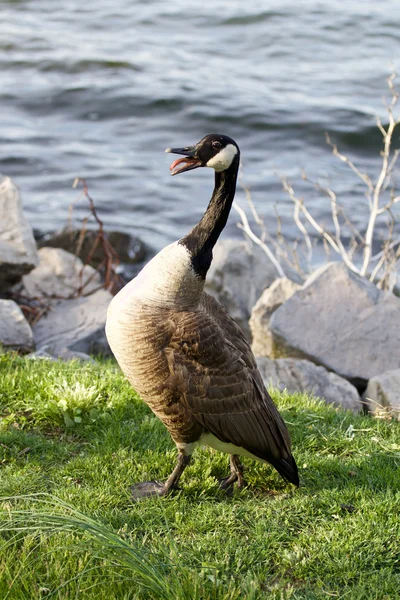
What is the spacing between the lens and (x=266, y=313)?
8.45 meters

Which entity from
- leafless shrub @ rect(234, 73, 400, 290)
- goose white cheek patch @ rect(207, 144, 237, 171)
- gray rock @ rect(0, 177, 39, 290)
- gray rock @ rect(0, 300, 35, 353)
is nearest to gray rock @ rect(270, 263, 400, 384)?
leafless shrub @ rect(234, 73, 400, 290)

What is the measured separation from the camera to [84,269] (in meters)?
10.1

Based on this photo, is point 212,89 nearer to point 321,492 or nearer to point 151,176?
point 151,176

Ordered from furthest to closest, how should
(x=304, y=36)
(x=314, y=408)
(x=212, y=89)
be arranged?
(x=304, y=36), (x=212, y=89), (x=314, y=408)

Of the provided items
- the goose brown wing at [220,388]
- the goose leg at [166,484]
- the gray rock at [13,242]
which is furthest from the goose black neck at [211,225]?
the gray rock at [13,242]

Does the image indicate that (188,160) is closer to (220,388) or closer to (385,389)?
(220,388)

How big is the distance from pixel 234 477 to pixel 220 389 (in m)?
0.69

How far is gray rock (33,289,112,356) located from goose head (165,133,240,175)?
3.57 metres

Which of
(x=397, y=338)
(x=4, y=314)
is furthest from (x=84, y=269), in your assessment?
(x=397, y=338)

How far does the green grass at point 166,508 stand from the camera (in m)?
3.76

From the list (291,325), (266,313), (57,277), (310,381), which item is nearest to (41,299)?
(57,277)

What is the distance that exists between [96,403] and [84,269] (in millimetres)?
4691

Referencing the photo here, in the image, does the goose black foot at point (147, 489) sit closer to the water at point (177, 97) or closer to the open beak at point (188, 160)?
the open beak at point (188, 160)

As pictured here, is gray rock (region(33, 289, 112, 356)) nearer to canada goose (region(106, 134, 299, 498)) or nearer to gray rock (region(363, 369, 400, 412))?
gray rock (region(363, 369, 400, 412))
